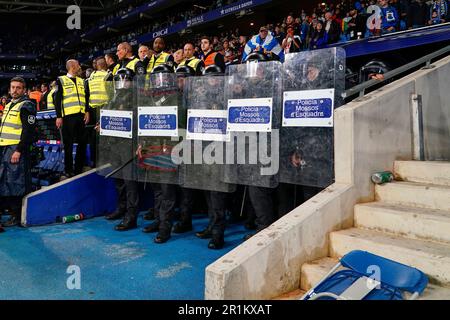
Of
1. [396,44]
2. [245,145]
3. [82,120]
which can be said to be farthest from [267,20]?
[245,145]

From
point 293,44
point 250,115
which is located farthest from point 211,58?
point 250,115

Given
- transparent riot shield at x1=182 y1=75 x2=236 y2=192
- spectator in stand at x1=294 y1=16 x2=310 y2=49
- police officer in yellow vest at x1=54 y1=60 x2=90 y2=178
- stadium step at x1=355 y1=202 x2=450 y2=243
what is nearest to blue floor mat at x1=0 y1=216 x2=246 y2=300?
transparent riot shield at x1=182 y1=75 x2=236 y2=192

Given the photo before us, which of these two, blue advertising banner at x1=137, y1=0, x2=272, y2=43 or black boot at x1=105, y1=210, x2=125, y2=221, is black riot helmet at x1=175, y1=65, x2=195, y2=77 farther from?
blue advertising banner at x1=137, y1=0, x2=272, y2=43

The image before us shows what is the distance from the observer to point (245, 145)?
341cm

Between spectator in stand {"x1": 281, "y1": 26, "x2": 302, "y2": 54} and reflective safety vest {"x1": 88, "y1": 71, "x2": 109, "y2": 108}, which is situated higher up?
spectator in stand {"x1": 281, "y1": 26, "x2": 302, "y2": 54}

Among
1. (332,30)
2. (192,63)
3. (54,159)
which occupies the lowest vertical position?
(54,159)

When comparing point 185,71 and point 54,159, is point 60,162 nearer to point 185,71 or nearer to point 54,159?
point 54,159

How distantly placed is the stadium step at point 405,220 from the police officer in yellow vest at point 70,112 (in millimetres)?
4032

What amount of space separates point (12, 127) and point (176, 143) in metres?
2.22

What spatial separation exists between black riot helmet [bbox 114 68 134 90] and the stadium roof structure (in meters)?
21.1

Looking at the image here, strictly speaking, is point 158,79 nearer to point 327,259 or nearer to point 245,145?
point 245,145

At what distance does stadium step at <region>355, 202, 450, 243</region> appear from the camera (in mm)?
2461

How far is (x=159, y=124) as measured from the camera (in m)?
3.88

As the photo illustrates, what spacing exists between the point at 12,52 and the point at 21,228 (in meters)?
26.3
